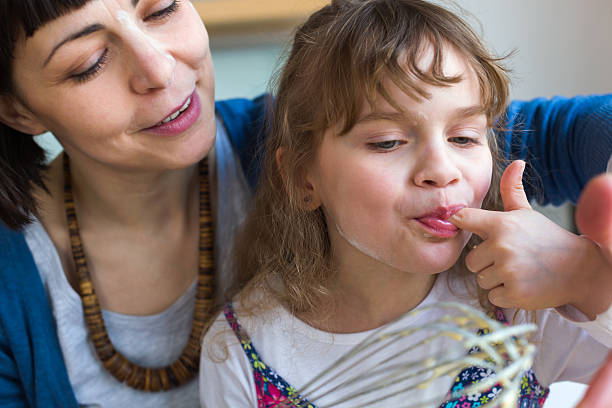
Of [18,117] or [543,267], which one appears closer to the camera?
[543,267]

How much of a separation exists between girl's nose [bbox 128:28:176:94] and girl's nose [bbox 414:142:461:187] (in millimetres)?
346

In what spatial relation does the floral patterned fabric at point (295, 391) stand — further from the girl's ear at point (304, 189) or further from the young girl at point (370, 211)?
the girl's ear at point (304, 189)

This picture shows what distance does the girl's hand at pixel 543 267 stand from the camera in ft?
1.85

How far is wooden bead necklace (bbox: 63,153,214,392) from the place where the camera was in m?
1.00

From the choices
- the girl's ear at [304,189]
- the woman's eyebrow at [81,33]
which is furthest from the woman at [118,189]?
the girl's ear at [304,189]

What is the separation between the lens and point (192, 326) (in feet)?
3.39

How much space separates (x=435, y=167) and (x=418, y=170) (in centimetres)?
2

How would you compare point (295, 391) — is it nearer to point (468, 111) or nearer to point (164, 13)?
point (468, 111)

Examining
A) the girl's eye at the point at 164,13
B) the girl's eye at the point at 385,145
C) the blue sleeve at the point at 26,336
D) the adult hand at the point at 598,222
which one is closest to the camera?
the adult hand at the point at 598,222

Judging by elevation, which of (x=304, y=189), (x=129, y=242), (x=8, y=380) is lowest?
(x=8, y=380)

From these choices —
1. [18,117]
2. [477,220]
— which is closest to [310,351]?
[477,220]

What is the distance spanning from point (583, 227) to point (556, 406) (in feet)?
2.13

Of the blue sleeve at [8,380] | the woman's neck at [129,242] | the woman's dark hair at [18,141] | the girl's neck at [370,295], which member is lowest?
the blue sleeve at [8,380]

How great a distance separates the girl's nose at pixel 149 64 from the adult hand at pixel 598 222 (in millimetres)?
535
